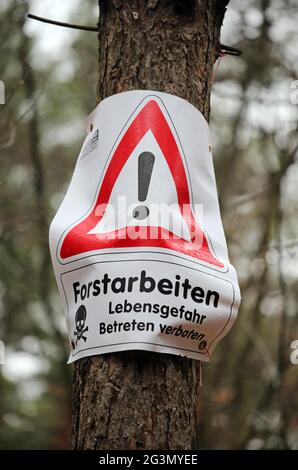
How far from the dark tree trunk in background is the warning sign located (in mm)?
46

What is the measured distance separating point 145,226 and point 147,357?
31 cm

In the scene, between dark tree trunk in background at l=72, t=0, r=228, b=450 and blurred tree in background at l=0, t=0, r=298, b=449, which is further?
blurred tree in background at l=0, t=0, r=298, b=449

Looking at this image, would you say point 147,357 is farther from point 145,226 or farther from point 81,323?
point 145,226

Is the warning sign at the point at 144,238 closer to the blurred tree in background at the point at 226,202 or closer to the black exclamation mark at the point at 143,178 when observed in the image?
the black exclamation mark at the point at 143,178

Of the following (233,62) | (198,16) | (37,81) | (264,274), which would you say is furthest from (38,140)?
(198,16)

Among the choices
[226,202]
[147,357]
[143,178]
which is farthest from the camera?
[226,202]

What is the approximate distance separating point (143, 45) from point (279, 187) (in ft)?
11.4

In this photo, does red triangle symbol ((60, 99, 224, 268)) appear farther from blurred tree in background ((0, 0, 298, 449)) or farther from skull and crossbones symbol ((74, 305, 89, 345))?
blurred tree in background ((0, 0, 298, 449))

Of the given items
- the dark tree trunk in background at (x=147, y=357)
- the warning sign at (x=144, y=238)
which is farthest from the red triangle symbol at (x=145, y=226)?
the dark tree trunk in background at (x=147, y=357)

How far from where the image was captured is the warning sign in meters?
1.61

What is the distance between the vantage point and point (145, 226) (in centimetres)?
166

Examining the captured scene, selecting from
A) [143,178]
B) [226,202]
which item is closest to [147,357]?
[143,178]

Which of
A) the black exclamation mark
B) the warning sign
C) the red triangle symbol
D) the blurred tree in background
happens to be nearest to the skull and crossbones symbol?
the warning sign

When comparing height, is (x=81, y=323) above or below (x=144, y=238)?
below
